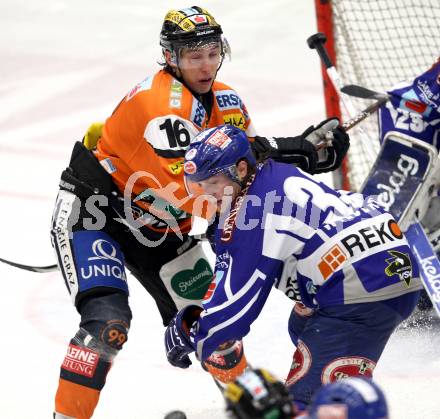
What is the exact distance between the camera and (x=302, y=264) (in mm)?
3268

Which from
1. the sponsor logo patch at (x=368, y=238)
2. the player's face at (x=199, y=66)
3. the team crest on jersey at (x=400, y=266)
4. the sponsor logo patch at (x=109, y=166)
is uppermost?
the player's face at (x=199, y=66)

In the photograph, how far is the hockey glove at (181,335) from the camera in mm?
3477

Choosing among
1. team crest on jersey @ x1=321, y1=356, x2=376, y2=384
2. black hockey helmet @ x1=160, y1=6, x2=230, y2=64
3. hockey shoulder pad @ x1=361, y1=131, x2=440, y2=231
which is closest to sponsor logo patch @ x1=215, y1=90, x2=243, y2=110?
black hockey helmet @ x1=160, y1=6, x2=230, y2=64

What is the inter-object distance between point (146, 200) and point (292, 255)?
96cm

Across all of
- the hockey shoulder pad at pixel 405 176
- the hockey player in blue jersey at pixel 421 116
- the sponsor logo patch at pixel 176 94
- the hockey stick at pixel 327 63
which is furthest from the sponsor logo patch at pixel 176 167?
the hockey stick at pixel 327 63

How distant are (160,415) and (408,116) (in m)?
1.62

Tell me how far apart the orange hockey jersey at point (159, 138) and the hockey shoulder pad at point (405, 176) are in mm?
891

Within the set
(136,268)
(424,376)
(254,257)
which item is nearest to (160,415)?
(136,268)

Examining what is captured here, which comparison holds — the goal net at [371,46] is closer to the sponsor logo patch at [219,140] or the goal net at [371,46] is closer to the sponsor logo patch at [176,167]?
the sponsor logo patch at [176,167]

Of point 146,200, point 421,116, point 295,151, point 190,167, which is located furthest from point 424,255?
point 190,167

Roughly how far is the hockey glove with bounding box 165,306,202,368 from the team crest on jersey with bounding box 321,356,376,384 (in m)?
0.43

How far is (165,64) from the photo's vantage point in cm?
409

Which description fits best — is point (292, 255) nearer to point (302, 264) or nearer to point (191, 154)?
point (302, 264)

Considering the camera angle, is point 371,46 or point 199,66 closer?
point 199,66
